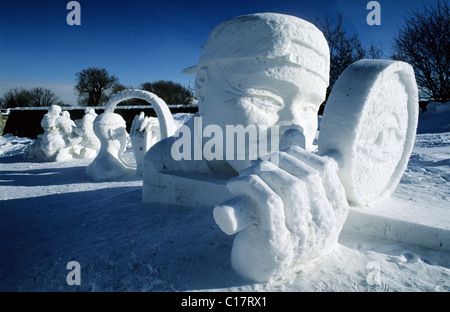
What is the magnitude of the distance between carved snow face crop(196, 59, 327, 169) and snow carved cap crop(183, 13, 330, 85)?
0.04m

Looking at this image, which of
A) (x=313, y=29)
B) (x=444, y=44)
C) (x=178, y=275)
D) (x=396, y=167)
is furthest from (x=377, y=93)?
(x=444, y=44)

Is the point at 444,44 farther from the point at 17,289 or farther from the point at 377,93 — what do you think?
the point at 17,289

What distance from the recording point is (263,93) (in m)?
1.70

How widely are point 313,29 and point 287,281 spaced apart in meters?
1.52

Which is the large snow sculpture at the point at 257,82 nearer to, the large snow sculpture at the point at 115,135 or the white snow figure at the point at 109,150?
the large snow sculpture at the point at 115,135

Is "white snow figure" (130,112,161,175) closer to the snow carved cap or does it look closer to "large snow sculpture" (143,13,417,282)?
"large snow sculpture" (143,13,417,282)

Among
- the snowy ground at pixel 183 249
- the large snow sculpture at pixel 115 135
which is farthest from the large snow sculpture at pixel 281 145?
the large snow sculpture at pixel 115 135

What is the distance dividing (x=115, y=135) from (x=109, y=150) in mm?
265

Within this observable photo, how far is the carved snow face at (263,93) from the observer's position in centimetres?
167

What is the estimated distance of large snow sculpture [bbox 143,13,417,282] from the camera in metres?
0.96

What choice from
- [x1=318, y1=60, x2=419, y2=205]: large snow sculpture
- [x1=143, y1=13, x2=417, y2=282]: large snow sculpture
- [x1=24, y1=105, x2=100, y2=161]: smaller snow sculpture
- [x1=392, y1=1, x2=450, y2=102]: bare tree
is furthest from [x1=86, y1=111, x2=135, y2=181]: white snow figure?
[x1=392, y1=1, x2=450, y2=102]: bare tree

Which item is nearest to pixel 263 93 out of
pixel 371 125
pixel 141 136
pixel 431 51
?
pixel 371 125

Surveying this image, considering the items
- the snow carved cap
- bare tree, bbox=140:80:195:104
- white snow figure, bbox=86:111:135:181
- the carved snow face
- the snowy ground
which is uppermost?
bare tree, bbox=140:80:195:104
